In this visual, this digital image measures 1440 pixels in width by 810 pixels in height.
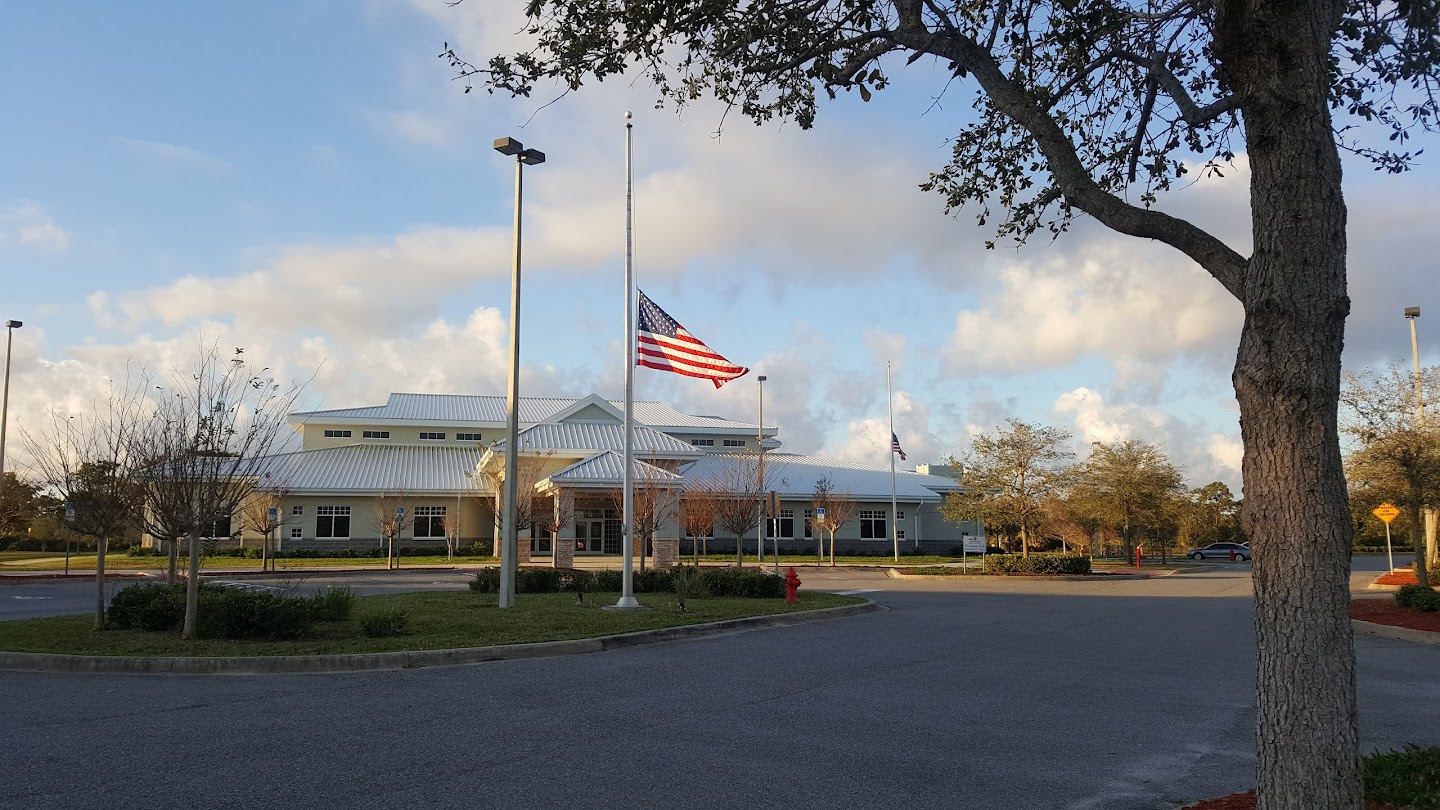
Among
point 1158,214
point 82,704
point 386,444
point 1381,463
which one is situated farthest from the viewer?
point 386,444

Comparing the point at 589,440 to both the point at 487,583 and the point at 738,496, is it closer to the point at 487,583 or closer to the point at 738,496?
the point at 738,496

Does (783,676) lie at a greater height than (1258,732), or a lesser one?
lesser

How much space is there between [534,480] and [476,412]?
61.2ft

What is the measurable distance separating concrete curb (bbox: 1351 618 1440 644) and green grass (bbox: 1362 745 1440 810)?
1233 cm

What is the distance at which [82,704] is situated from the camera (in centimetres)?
947

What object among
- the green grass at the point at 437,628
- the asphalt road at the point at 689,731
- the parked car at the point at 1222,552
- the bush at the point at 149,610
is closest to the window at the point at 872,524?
the parked car at the point at 1222,552

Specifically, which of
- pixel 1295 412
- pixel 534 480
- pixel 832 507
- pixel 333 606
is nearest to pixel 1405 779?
pixel 1295 412

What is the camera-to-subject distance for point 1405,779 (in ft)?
19.6

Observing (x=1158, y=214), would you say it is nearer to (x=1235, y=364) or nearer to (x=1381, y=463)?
(x=1235, y=364)

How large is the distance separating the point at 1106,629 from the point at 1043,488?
Answer: 2216cm

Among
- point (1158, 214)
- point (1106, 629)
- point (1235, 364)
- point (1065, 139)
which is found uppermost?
point (1065, 139)

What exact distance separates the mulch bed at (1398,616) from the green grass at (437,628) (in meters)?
9.96

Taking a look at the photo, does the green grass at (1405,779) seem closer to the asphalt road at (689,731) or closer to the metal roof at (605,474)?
the asphalt road at (689,731)

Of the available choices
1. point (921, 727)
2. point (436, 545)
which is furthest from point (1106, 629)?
point (436, 545)
